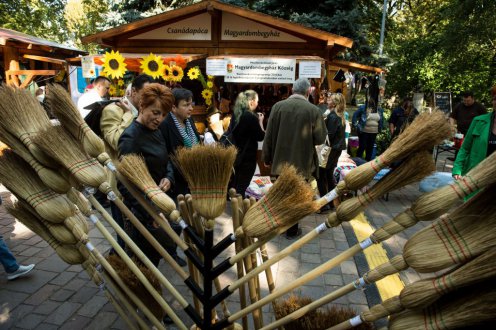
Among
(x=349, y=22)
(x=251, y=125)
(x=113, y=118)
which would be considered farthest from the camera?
(x=349, y=22)

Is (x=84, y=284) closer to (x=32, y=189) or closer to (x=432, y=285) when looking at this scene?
(x=32, y=189)

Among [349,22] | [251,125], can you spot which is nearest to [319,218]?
[251,125]

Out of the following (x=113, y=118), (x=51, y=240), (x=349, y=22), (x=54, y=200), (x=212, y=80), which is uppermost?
(x=349, y=22)

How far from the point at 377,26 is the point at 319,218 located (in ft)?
57.5

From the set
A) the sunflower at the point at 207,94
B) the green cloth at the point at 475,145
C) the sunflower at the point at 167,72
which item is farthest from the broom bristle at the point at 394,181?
the sunflower at the point at 207,94

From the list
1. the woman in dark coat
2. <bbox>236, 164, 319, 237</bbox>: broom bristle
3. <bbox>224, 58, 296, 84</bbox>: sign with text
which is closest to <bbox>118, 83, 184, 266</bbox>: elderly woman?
<bbox>236, 164, 319, 237</bbox>: broom bristle

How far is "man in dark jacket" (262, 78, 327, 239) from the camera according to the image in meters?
4.30

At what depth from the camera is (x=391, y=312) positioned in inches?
53.6

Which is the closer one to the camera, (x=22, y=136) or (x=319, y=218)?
(x=22, y=136)

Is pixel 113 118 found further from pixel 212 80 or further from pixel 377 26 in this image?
pixel 377 26

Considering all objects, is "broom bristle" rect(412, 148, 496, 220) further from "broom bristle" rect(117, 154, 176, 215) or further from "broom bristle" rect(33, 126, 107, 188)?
"broom bristle" rect(33, 126, 107, 188)

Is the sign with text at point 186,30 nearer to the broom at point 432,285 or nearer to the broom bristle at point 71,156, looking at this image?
the broom bristle at point 71,156

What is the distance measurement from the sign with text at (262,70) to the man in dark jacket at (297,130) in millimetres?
2603

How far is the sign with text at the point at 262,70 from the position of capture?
693 cm
